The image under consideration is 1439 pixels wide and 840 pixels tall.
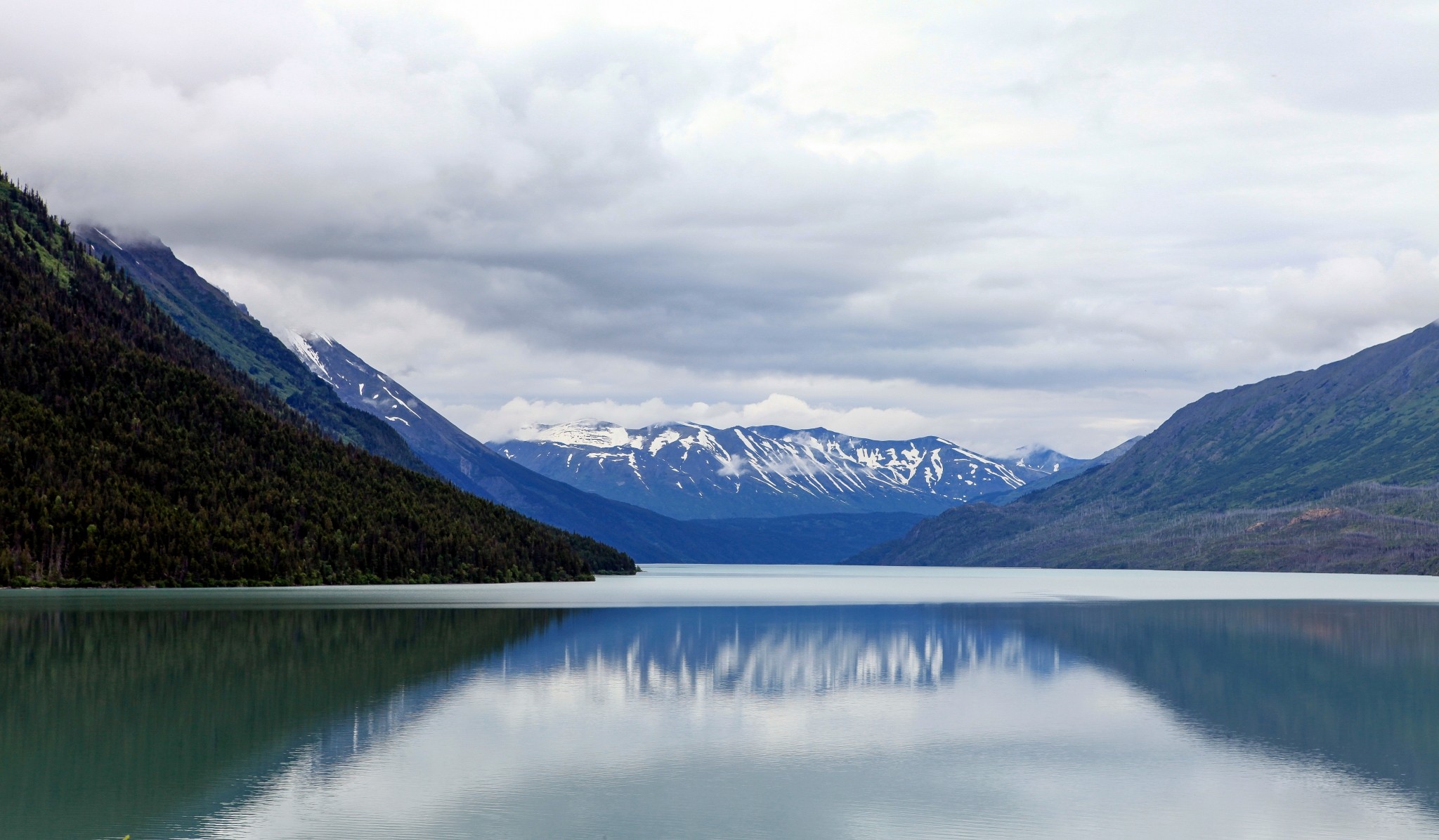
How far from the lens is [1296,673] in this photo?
7675cm

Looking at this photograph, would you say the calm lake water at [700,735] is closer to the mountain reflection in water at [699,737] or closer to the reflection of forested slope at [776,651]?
the mountain reflection in water at [699,737]

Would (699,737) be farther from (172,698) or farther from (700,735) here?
(172,698)

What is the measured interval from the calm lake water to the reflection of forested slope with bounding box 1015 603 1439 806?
360mm

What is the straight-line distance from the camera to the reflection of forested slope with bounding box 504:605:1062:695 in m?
72.7

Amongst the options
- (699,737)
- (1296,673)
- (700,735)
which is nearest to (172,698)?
(700,735)

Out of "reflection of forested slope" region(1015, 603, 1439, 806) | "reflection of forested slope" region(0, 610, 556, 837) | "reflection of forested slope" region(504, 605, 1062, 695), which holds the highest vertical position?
"reflection of forested slope" region(0, 610, 556, 837)

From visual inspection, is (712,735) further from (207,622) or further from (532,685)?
(207,622)

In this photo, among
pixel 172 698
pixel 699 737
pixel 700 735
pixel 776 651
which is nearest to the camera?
pixel 699 737

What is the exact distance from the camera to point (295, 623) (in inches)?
4274

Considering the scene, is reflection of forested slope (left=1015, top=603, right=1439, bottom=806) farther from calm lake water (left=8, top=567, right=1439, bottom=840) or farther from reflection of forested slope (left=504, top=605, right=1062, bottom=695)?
reflection of forested slope (left=504, top=605, right=1062, bottom=695)

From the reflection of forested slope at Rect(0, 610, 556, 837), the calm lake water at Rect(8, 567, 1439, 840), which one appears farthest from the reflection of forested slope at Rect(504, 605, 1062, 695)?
the reflection of forested slope at Rect(0, 610, 556, 837)

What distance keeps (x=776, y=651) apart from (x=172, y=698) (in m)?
43.7

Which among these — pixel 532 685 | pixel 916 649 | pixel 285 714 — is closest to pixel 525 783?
pixel 285 714

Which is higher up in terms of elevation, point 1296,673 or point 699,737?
point 699,737
